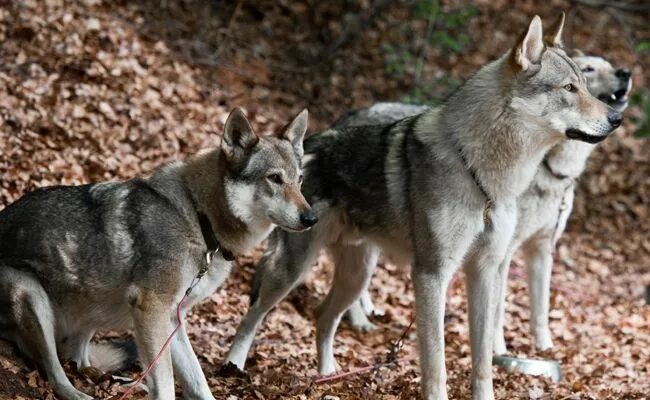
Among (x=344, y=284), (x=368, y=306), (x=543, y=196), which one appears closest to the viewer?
(x=344, y=284)

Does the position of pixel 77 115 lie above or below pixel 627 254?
above

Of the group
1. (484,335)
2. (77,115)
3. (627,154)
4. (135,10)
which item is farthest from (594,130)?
(627,154)

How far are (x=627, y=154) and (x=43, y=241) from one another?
37.9 feet

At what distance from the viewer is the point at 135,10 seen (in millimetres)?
12422

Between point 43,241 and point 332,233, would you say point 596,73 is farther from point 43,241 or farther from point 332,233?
point 43,241

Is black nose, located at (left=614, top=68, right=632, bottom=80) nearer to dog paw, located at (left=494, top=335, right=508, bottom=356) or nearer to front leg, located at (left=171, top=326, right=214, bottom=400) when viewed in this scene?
dog paw, located at (left=494, top=335, right=508, bottom=356)

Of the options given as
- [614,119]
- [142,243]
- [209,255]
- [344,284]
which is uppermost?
[614,119]

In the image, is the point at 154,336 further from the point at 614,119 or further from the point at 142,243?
the point at 614,119

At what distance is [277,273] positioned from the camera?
6809 mm

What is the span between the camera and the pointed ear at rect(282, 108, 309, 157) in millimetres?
5887

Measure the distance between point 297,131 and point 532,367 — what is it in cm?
299

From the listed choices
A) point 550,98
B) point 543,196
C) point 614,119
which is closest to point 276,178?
point 550,98

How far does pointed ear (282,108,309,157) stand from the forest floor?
1.64 m

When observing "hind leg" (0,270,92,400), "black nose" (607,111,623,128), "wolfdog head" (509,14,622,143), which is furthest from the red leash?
"black nose" (607,111,623,128)
